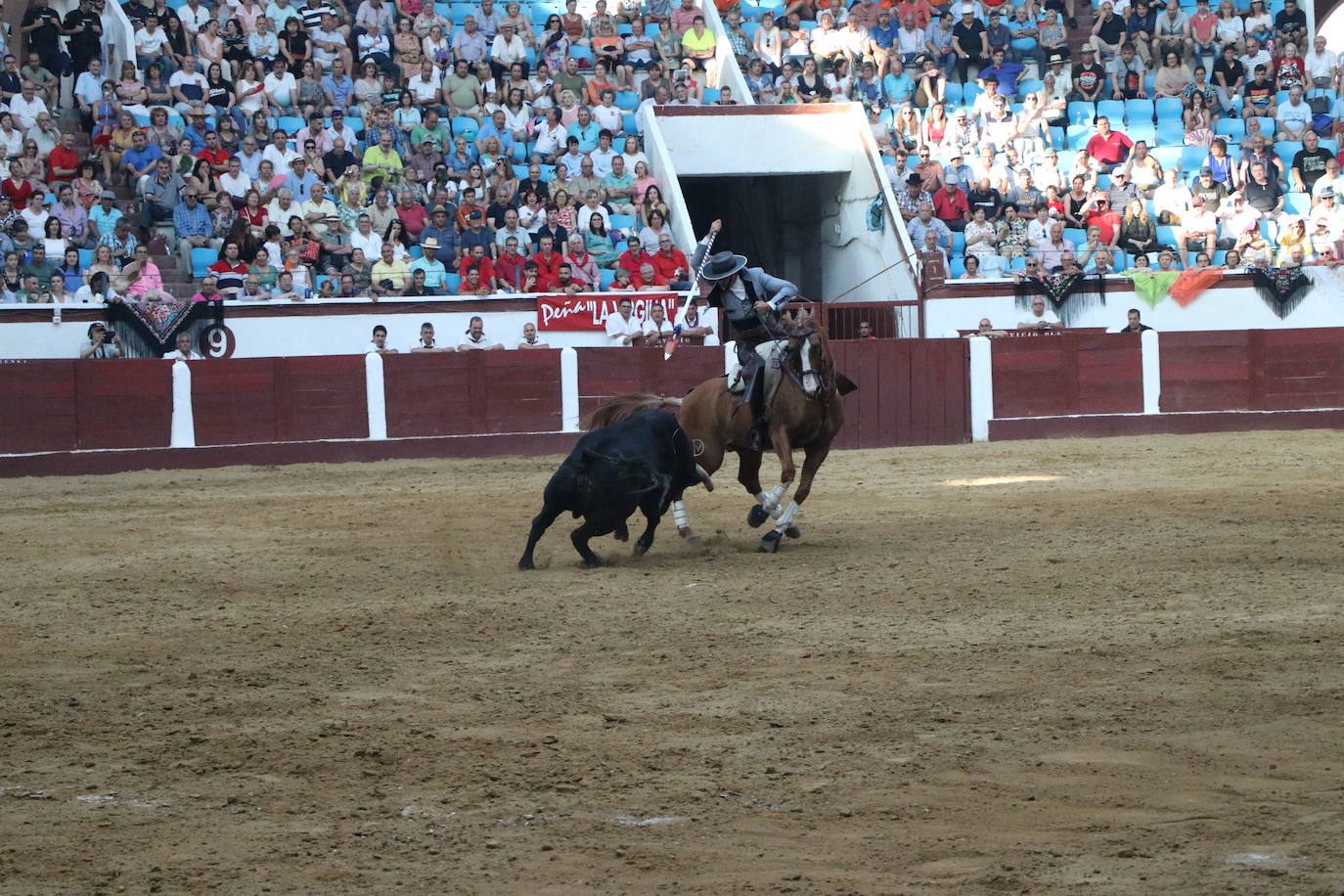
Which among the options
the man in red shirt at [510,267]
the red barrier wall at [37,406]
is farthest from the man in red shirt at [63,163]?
the man in red shirt at [510,267]

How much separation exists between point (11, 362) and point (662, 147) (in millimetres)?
7974

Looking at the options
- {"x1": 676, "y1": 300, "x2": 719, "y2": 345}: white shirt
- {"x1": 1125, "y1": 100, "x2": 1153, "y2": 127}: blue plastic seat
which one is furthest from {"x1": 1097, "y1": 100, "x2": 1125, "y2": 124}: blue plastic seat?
{"x1": 676, "y1": 300, "x2": 719, "y2": 345}: white shirt

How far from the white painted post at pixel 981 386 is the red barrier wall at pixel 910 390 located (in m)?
0.07

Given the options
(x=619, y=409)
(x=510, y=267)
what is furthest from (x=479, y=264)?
(x=619, y=409)

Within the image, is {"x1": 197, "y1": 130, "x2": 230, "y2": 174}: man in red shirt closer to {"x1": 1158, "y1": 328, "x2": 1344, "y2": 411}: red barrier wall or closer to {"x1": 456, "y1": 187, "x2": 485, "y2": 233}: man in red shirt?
{"x1": 456, "y1": 187, "x2": 485, "y2": 233}: man in red shirt

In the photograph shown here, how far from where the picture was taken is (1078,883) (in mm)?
3691

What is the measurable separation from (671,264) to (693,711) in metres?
13.4

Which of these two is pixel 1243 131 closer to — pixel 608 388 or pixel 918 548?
pixel 608 388

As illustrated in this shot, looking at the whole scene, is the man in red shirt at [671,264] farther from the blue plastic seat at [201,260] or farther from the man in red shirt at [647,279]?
the blue plastic seat at [201,260]

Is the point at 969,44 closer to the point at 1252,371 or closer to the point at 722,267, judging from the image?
the point at 1252,371

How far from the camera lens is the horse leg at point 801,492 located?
9398 mm

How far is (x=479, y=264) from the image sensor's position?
18.0 metres

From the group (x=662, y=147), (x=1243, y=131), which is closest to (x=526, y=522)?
(x=662, y=147)

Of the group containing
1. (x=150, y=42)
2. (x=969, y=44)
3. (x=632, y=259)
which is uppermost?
(x=969, y=44)
